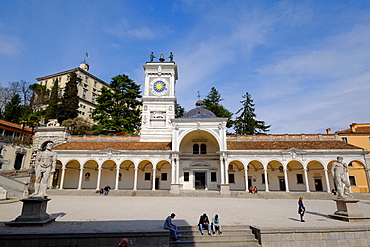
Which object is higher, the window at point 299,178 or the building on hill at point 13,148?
the building on hill at point 13,148

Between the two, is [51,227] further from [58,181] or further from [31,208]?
[58,181]

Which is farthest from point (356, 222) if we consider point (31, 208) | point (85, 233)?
point (31, 208)

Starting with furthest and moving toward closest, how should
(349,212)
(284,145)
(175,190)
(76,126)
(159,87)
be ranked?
(76,126)
(159,87)
(284,145)
(175,190)
(349,212)

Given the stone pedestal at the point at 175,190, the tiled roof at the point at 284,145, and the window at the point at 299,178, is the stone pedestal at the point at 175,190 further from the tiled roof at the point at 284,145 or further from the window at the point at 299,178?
the window at the point at 299,178

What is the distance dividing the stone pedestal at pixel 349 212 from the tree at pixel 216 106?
36.7 m

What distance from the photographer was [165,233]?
7629 millimetres

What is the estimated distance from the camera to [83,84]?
5434cm

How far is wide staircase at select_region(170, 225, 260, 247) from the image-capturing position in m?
8.35

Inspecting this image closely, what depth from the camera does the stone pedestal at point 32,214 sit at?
880 centimetres

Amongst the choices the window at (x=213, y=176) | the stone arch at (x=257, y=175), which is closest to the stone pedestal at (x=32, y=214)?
the window at (x=213, y=176)

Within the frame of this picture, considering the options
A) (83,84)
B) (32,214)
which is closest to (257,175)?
(32,214)

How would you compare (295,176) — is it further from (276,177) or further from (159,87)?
(159,87)

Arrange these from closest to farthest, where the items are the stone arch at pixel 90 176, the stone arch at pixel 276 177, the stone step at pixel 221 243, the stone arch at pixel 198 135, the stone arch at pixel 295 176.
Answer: the stone step at pixel 221 243 → the stone arch at pixel 198 135 → the stone arch at pixel 295 176 → the stone arch at pixel 276 177 → the stone arch at pixel 90 176

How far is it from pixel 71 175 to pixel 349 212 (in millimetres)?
32205
